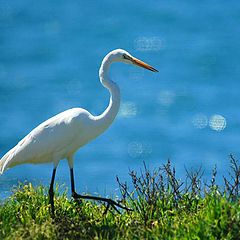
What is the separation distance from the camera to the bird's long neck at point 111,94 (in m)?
6.24

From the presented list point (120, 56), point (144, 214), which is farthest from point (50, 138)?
point (144, 214)

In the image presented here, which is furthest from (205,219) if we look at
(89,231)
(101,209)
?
(101,209)

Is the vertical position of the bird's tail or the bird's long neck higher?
the bird's long neck

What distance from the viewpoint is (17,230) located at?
5465 millimetres

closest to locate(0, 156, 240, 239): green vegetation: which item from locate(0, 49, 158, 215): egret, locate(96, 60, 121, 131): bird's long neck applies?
locate(0, 49, 158, 215): egret

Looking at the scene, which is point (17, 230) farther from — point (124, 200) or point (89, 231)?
point (124, 200)

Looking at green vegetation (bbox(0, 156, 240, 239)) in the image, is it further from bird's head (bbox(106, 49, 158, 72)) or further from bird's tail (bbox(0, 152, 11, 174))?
bird's head (bbox(106, 49, 158, 72))

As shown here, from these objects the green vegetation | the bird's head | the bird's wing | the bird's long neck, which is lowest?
the green vegetation

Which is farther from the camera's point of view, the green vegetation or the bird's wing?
the bird's wing

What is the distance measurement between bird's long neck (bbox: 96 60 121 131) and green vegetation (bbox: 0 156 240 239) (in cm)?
50

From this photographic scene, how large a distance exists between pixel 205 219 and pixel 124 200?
1162mm

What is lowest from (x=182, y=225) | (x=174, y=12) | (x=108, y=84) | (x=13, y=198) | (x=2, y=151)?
(x=182, y=225)

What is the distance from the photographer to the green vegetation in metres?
5.25

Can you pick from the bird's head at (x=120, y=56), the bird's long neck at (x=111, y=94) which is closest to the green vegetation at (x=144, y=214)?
the bird's long neck at (x=111, y=94)
